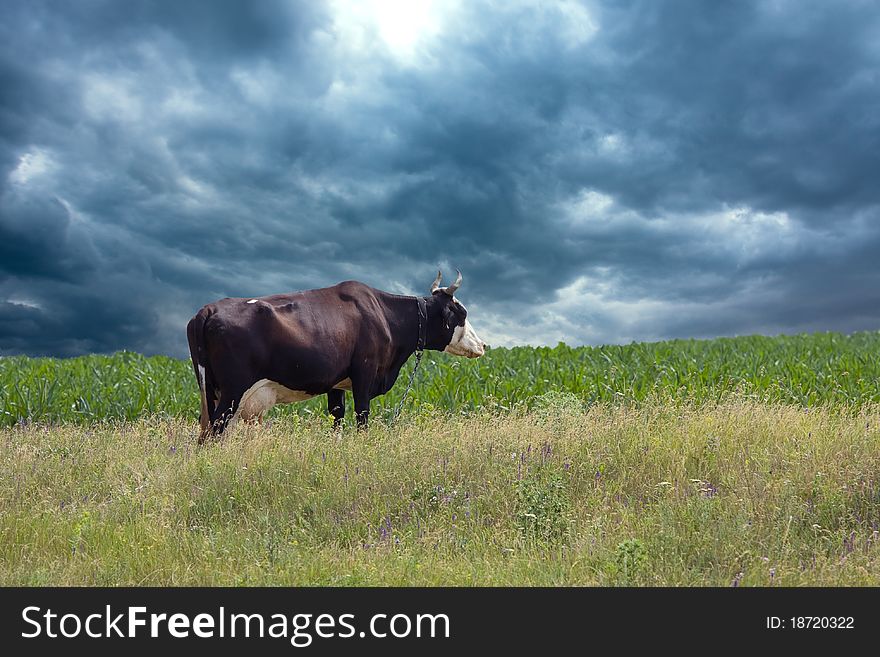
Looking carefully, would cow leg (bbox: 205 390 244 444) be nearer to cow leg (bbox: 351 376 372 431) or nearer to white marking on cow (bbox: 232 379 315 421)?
white marking on cow (bbox: 232 379 315 421)

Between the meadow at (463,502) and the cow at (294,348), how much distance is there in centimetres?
54

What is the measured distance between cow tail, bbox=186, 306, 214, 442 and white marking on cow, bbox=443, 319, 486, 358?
4.33 metres

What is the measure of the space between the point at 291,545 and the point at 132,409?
9.45 meters

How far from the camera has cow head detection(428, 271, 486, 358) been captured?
12.8 metres

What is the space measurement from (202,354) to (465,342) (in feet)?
15.3

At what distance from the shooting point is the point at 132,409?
49.1 feet

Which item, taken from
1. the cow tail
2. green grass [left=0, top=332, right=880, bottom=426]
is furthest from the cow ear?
the cow tail

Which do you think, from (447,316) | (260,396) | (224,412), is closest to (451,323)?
(447,316)

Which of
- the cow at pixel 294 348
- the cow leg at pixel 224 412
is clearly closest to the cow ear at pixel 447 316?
the cow at pixel 294 348

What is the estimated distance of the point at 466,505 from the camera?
7648 mm

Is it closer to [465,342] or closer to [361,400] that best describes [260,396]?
[361,400]

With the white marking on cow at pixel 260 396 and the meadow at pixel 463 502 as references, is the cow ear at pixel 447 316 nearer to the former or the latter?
the meadow at pixel 463 502

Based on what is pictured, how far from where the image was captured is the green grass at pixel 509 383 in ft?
48.6
